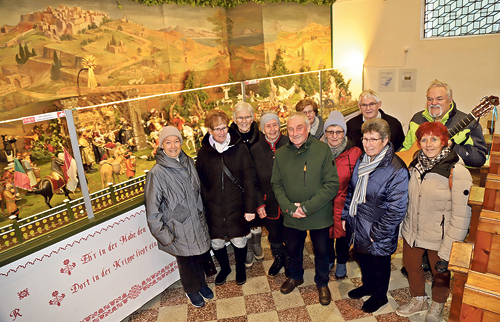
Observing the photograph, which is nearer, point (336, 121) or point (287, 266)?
point (336, 121)

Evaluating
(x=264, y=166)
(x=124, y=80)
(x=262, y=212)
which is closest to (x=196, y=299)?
(x=262, y=212)

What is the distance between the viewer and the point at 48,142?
2695 millimetres

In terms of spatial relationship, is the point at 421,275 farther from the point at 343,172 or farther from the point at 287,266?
the point at 287,266

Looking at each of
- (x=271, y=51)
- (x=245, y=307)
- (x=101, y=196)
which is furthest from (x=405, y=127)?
(x=101, y=196)

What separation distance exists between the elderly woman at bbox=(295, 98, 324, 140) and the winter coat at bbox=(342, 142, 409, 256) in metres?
0.99

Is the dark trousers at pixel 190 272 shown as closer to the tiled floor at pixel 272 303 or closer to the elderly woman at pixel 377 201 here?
the tiled floor at pixel 272 303

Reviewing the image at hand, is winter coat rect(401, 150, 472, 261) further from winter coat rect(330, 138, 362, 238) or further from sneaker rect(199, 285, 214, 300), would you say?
sneaker rect(199, 285, 214, 300)

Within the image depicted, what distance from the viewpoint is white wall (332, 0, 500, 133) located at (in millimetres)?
6219

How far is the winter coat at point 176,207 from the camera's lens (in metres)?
2.90

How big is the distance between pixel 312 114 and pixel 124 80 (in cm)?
494

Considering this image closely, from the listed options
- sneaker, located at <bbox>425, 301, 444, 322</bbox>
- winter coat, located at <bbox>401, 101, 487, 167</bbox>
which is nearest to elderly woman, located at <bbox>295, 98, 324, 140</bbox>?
winter coat, located at <bbox>401, 101, 487, 167</bbox>

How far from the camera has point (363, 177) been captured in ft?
8.94

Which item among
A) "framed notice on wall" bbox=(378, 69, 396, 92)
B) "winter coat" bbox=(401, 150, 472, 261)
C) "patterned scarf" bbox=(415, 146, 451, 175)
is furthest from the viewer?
"framed notice on wall" bbox=(378, 69, 396, 92)

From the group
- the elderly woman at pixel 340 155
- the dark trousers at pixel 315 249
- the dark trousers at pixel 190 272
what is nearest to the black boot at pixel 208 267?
the dark trousers at pixel 190 272
